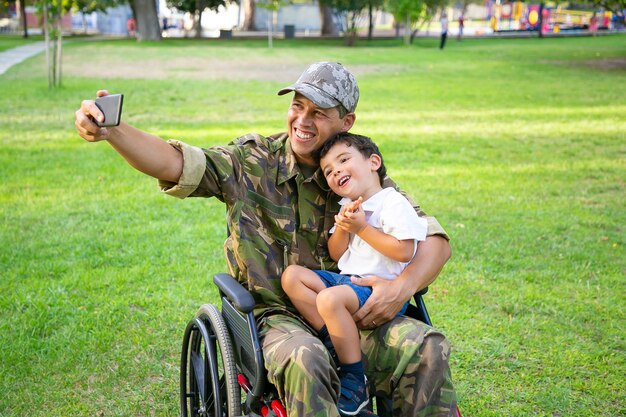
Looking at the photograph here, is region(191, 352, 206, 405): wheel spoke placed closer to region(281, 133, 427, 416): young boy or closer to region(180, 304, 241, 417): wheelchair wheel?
region(180, 304, 241, 417): wheelchair wheel

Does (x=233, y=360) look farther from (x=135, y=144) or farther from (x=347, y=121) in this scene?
(x=347, y=121)

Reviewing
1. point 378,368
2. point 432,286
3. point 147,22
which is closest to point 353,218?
point 378,368

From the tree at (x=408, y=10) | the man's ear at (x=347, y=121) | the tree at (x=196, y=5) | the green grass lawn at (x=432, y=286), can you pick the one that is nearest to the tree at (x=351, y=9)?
the tree at (x=408, y=10)

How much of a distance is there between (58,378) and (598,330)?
118 inches

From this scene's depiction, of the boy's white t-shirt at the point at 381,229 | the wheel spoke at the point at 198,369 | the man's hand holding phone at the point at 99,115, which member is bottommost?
the wheel spoke at the point at 198,369

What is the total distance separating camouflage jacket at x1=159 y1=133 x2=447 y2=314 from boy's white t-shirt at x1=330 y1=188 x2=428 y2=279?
17 centimetres

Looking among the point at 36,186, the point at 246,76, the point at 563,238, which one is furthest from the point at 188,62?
the point at 563,238

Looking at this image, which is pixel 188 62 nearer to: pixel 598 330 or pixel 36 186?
pixel 36 186

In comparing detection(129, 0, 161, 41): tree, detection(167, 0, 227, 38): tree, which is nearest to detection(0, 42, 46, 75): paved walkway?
detection(129, 0, 161, 41): tree

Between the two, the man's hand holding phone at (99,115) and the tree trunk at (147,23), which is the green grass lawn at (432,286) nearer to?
the man's hand holding phone at (99,115)

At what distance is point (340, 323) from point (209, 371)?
27.5 inches

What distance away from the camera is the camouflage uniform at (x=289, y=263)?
2578mm

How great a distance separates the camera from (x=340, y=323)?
8.93ft

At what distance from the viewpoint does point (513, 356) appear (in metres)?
4.41
